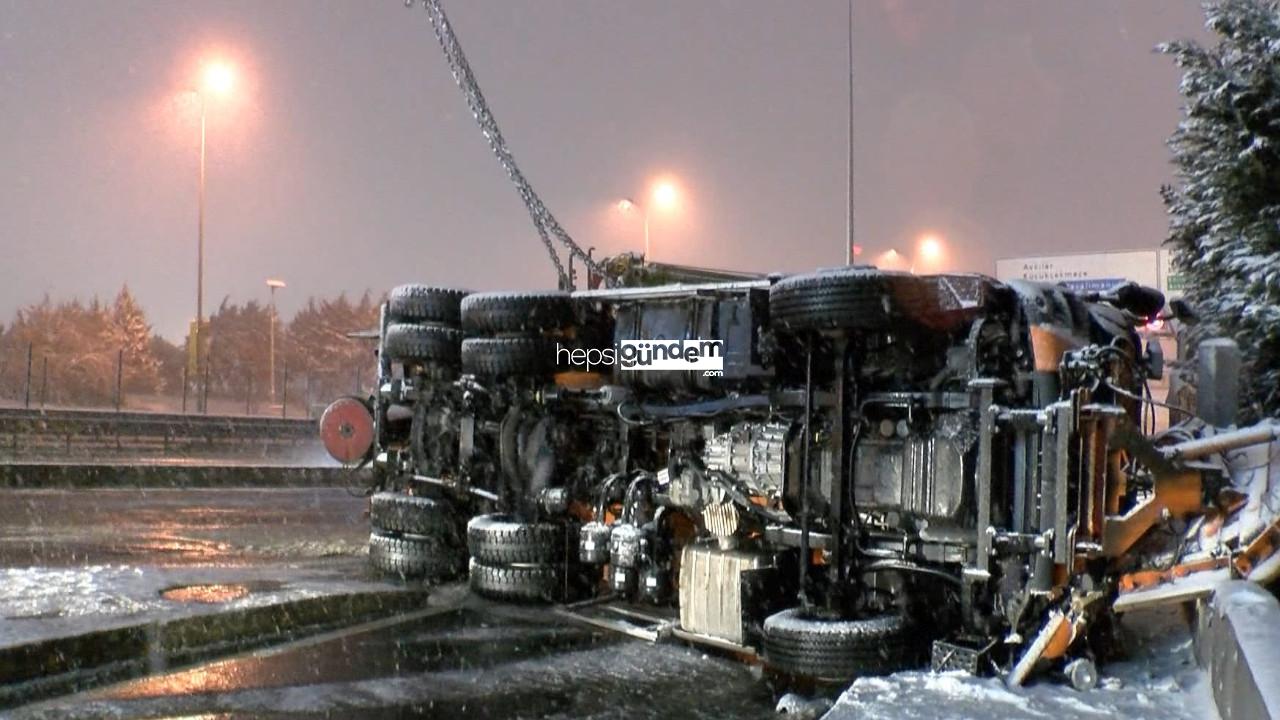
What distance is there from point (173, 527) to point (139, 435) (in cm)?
1326

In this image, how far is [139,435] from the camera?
24953 millimetres

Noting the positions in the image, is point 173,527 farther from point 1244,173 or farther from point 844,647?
point 1244,173

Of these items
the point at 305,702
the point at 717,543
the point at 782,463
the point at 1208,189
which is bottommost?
the point at 305,702

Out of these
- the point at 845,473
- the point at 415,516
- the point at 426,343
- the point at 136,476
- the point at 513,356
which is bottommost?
the point at 136,476

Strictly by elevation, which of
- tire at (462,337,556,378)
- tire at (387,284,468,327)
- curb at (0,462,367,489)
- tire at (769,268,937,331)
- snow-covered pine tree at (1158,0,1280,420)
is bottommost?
curb at (0,462,367,489)

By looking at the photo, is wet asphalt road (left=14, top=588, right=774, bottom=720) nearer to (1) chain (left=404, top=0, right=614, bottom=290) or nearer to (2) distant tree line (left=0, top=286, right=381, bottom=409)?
(1) chain (left=404, top=0, right=614, bottom=290)

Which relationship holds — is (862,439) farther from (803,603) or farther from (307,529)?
(307,529)

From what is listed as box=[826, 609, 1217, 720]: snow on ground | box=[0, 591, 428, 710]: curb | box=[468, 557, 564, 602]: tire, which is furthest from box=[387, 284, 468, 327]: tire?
box=[826, 609, 1217, 720]: snow on ground

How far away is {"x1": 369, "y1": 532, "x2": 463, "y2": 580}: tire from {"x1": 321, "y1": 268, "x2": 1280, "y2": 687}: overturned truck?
0.09 ft

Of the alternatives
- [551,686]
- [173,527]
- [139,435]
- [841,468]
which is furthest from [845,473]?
[139,435]

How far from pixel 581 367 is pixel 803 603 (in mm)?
2751

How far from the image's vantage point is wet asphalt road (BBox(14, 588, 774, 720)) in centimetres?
581

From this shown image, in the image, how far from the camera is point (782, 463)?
7121 millimetres

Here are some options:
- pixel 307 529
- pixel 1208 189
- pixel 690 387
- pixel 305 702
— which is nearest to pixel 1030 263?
pixel 1208 189
